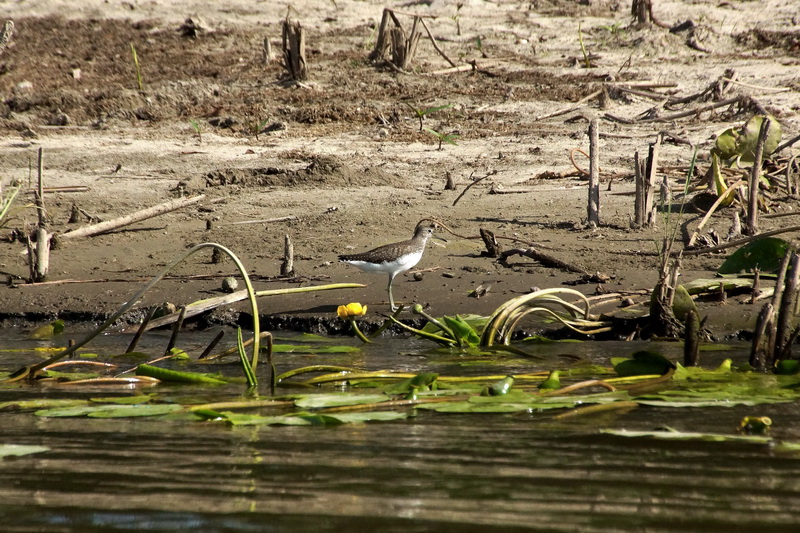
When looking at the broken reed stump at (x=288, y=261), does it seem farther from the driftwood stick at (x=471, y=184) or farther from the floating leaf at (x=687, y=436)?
the floating leaf at (x=687, y=436)

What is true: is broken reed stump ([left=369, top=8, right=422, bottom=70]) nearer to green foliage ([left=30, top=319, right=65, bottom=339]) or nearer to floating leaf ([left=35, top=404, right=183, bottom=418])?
green foliage ([left=30, top=319, right=65, bottom=339])

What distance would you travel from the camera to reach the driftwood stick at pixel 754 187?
267 inches

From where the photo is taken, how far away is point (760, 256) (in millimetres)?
5973

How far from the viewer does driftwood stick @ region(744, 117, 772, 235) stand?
22.2 ft

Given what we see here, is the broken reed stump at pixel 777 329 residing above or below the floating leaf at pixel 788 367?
above

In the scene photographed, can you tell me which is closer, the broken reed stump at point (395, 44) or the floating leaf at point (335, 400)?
the floating leaf at point (335, 400)

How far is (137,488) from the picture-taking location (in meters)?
2.64

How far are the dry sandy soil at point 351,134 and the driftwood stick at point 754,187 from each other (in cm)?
41

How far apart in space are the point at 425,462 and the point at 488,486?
32 centimetres

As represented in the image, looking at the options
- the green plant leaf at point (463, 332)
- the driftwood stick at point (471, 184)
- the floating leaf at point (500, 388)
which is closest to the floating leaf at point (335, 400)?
the floating leaf at point (500, 388)

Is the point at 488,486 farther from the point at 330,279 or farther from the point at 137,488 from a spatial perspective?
the point at 330,279

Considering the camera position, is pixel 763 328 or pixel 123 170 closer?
pixel 763 328

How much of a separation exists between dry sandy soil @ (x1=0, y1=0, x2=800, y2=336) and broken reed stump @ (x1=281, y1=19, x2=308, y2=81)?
0.87 ft

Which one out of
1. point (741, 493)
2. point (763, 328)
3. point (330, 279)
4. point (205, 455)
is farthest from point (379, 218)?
point (741, 493)
